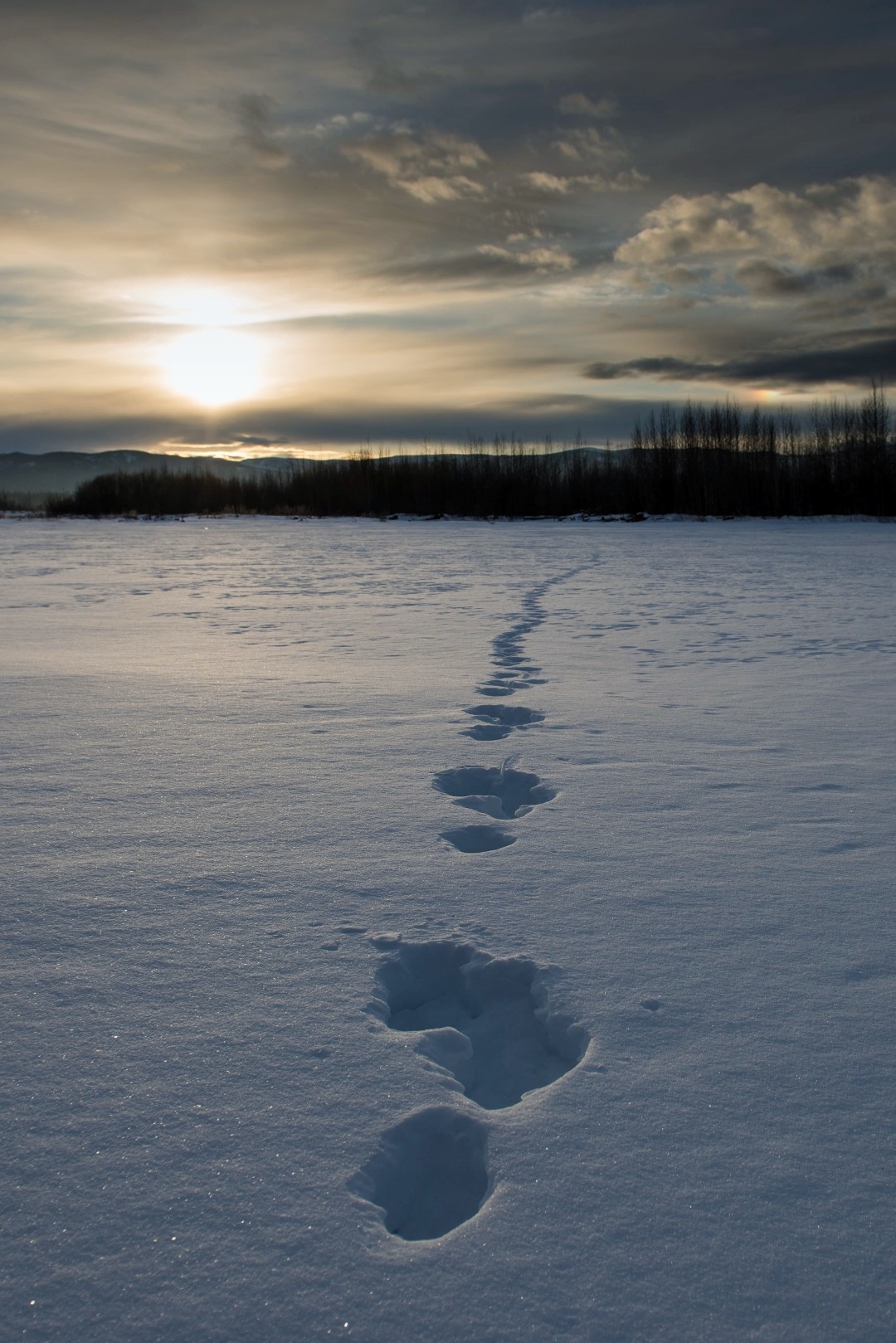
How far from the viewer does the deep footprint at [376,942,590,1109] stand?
135 cm

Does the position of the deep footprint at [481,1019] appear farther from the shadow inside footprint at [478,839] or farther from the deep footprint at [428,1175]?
the shadow inside footprint at [478,839]

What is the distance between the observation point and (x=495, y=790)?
2.73 meters

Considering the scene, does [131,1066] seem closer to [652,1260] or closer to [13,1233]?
[13,1233]

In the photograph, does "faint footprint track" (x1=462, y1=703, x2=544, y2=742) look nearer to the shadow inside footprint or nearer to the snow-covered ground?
the snow-covered ground

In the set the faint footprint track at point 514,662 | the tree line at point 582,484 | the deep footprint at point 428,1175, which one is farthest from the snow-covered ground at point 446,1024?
the tree line at point 582,484

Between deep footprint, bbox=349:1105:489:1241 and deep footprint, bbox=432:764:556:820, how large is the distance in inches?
49.9

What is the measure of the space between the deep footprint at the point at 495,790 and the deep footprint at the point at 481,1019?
2.77ft

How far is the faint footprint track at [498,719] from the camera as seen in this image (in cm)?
332

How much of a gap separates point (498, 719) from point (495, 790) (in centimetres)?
89

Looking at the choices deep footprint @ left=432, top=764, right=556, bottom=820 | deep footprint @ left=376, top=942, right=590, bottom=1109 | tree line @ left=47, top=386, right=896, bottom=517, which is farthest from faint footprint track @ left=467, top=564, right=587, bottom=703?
tree line @ left=47, top=386, right=896, bottom=517

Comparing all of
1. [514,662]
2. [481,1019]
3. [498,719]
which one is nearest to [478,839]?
[481,1019]

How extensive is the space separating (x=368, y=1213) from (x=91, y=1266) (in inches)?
12.3

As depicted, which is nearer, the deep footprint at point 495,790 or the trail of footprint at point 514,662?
the deep footprint at point 495,790

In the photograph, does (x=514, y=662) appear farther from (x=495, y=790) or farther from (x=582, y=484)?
(x=582, y=484)
